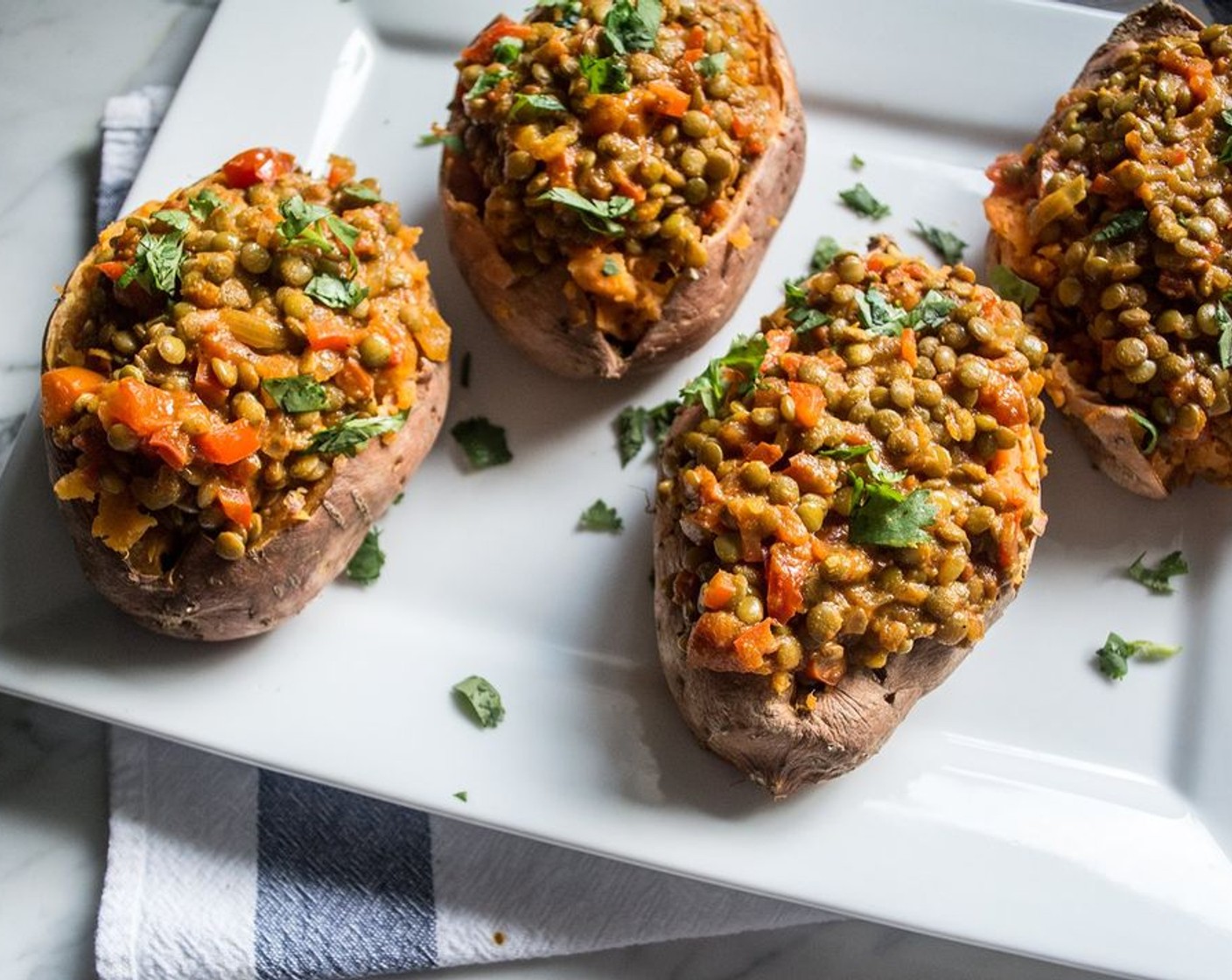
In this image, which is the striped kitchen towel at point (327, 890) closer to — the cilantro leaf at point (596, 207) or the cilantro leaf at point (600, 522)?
the cilantro leaf at point (600, 522)

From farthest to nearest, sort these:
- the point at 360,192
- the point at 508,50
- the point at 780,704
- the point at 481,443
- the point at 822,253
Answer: the point at 822,253 < the point at 481,443 < the point at 508,50 < the point at 360,192 < the point at 780,704

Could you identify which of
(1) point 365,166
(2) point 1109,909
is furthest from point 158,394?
(2) point 1109,909

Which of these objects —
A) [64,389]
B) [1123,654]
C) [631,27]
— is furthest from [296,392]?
[1123,654]

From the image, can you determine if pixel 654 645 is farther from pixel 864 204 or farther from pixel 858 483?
pixel 864 204

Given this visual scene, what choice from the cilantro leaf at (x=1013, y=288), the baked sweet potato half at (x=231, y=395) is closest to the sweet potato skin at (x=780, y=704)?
the cilantro leaf at (x=1013, y=288)

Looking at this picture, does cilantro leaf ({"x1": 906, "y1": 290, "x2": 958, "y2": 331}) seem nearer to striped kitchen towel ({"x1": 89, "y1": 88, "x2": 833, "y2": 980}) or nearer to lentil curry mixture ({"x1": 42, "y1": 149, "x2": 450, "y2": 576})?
lentil curry mixture ({"x1": 42, "y1": 149, "x2": 450, "y2": 576})

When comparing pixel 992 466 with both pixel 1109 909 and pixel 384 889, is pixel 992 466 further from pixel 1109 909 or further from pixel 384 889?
pixel 384 889

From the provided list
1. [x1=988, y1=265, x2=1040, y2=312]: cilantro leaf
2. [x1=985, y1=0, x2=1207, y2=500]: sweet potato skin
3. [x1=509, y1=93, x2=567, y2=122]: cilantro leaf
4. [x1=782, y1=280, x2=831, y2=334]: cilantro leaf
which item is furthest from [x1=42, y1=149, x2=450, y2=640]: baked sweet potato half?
[x1=985, y1=0, x2=1207, y2=500]: sweet potato skin

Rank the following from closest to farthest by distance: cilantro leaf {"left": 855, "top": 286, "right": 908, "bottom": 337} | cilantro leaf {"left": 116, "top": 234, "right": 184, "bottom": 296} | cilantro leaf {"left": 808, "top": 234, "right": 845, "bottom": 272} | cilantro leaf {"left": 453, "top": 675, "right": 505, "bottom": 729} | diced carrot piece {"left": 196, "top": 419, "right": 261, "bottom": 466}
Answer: diced carrot piece {"left": 196, "top": 419, "right": 261, "bottom": 466} → cilantro leaf {"left": 116, "top": 234, "right": 184, "bottom": 296} → cilantro leaf {"left": 855, "top": 286, "right": 908, "bottom": 337} → cilantro leaf {"left": 453, "top": 675, "right": 505, "bottom": 729} → cilantro leaf {"left": 808, "top": 234, "right": 845, "bottom": 272}
